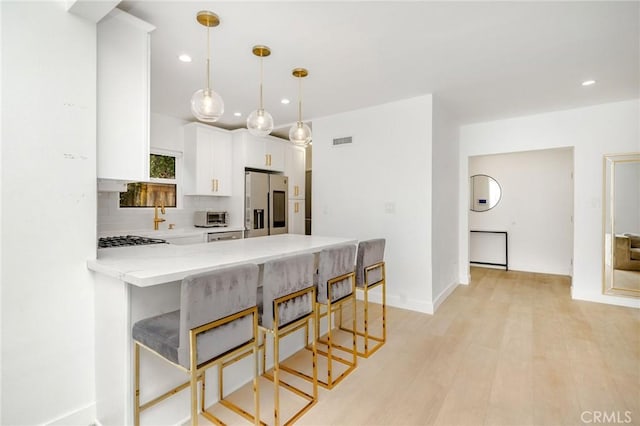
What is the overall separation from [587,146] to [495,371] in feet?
11.2

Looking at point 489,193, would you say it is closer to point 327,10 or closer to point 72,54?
point 327,10

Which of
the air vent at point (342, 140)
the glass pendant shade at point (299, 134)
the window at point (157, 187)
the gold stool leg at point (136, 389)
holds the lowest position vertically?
the gold stool leg at point (136, 389)

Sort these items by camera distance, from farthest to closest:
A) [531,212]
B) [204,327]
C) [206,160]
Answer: [531,212]
[206,160]
[204,327]

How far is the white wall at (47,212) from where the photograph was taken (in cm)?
154

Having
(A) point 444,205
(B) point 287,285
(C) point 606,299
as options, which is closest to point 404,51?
(B) point 287,285

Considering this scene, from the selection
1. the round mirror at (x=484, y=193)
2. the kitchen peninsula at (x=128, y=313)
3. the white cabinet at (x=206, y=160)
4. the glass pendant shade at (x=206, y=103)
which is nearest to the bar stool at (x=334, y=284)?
the kitchen peninsula at (x=128, y=313)

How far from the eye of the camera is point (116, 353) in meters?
1.62

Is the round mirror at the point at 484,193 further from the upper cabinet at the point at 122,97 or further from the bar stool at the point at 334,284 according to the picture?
the upper cabinet at the point at 122,97

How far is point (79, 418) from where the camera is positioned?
1728 mm

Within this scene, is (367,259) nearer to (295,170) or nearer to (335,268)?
(335,268)

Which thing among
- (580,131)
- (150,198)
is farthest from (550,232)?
(150,198)

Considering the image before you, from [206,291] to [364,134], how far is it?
3.26m

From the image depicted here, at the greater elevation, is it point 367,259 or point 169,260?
point 169,260

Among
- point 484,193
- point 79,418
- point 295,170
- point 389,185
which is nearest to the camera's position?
point 79,418
